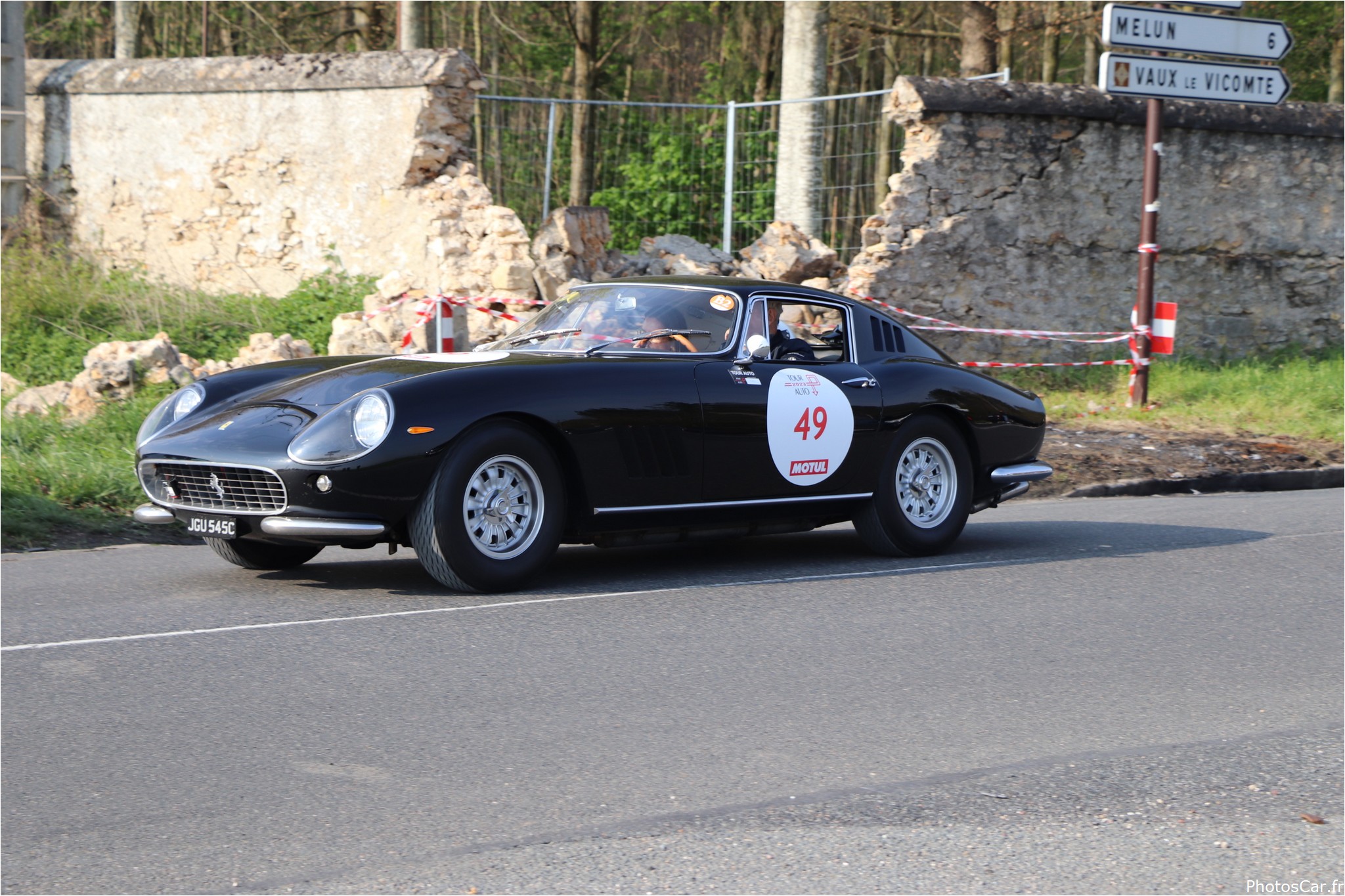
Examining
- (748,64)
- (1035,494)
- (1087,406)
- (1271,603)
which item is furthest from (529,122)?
(748,64)

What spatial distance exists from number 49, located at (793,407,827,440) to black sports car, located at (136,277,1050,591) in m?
0.01

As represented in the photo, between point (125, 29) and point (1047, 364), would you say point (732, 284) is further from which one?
point (125, 29)

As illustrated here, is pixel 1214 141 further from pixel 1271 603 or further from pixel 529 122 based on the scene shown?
pixel 1271 603

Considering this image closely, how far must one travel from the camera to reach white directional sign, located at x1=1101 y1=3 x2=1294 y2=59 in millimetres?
13727

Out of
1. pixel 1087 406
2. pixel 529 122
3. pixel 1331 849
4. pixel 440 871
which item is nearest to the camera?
pixel 440 871

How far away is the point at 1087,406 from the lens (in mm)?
14633

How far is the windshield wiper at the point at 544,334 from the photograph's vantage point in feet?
24.2

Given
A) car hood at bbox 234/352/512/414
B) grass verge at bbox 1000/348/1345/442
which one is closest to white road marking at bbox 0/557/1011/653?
car hood at bbox 234/352/512/414

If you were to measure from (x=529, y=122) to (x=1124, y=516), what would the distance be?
370 inches

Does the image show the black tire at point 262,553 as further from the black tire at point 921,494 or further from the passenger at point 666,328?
the black tire at point 921,494

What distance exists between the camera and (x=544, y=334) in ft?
24.4

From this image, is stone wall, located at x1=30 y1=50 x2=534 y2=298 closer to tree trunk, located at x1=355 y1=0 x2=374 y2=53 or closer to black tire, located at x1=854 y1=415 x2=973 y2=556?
tree trunk, located at x1=355 y1=0 x2=374 y2=53

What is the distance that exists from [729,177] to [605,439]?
11153 mm

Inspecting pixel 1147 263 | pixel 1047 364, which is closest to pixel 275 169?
pixel 1047 364
